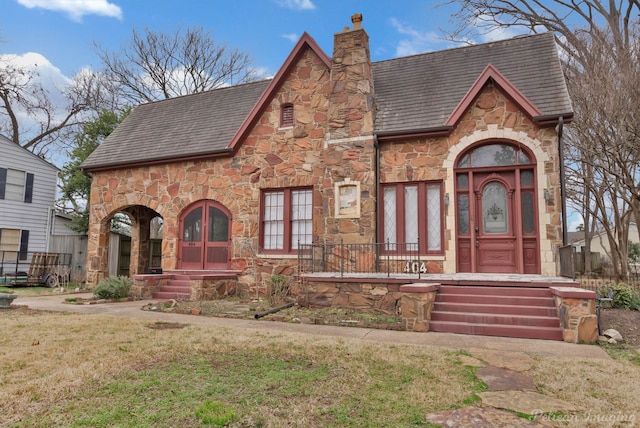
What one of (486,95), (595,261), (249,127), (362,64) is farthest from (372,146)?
(595,261)

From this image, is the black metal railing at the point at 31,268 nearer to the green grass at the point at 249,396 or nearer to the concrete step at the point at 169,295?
the concrete step at the point at 169,295

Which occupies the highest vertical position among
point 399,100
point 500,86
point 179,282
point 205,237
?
point 399,100

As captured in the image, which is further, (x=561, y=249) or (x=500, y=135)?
(x=500, y=135)

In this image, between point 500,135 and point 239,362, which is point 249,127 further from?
point 239,362

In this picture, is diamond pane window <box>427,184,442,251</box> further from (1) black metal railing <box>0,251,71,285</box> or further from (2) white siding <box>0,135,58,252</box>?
(2) white siding <box>0,135,58,252</box>

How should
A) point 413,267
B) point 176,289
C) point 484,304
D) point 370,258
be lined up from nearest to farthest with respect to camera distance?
point 484,304 < point 413,267 < point 370,258 < point 176,289

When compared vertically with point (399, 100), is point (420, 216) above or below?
below

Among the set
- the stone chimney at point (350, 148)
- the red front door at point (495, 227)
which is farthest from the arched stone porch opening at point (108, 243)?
the red front door at point (495, 227)

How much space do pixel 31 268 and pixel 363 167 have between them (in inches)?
542

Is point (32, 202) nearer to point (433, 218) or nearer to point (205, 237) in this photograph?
point (205, 237)

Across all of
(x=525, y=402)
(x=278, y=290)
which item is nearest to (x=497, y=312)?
(x=525, y=402)

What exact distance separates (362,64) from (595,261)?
16.6m

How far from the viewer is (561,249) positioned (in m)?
8.91

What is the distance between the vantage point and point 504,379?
430 centimetres
